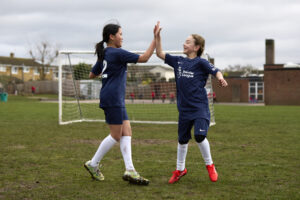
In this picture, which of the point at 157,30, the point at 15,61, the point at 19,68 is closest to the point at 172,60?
the point at 157,30

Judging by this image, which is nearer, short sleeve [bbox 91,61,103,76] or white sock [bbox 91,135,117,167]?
white sock [bbox 91,135,117,167]

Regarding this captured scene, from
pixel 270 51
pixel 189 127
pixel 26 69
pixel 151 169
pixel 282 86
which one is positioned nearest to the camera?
pixel 189 127

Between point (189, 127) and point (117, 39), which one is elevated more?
point (117, 39)

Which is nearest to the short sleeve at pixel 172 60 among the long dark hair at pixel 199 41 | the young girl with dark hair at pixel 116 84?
the long dark hair at pixel 199 41

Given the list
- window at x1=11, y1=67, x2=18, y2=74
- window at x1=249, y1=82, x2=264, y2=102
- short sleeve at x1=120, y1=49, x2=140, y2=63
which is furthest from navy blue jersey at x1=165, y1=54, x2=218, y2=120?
window at x1=11, y1=67, x2=18, y2=74

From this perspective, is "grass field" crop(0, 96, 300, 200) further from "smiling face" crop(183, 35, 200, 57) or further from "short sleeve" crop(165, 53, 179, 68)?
"smiling face" crop(183, 35, 200, 57)

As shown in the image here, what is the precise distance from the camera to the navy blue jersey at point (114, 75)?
185 inches

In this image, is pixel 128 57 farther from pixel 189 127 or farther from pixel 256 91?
pixel 256 91

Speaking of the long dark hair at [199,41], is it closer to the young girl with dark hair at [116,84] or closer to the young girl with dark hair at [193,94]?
the young girl with dark hair at [193,94]

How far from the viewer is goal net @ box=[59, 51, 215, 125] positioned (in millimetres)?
14594

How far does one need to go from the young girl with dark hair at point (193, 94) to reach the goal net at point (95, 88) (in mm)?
9012

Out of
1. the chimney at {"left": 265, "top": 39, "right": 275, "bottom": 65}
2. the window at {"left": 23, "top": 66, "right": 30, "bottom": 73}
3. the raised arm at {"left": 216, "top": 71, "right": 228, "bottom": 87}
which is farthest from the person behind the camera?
the window at {"left": 23, "top": 66, "right": 30, "bottom": 73}

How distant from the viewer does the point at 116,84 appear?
475 centimetres

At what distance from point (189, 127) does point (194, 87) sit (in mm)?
521
